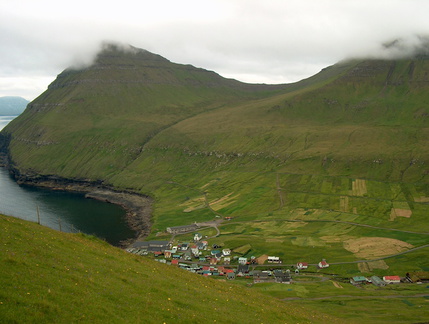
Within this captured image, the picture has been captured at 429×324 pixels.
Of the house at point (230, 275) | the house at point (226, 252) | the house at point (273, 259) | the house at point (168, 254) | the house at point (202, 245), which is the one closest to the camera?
the house at point (230, 275)

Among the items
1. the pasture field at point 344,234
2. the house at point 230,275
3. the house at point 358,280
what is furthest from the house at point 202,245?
the house at point 358,280

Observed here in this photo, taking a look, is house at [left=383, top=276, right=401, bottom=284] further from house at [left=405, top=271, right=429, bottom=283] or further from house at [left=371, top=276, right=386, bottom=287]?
house at [left=405, top=271, right=429, bottom=283]

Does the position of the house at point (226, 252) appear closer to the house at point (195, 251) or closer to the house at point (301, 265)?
the house at point (195, 251)

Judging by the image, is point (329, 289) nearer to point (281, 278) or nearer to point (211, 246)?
point (281, 278)

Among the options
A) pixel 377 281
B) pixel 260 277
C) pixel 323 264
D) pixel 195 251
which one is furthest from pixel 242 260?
pixel 377 281

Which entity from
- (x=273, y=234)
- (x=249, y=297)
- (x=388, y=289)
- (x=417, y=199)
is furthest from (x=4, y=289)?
(x=417, y=199)

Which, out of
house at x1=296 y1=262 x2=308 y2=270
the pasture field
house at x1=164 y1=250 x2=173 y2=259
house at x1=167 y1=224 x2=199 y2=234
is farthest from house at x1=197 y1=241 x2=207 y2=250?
house at x1=296 y1=262 x2=308 y2=270
